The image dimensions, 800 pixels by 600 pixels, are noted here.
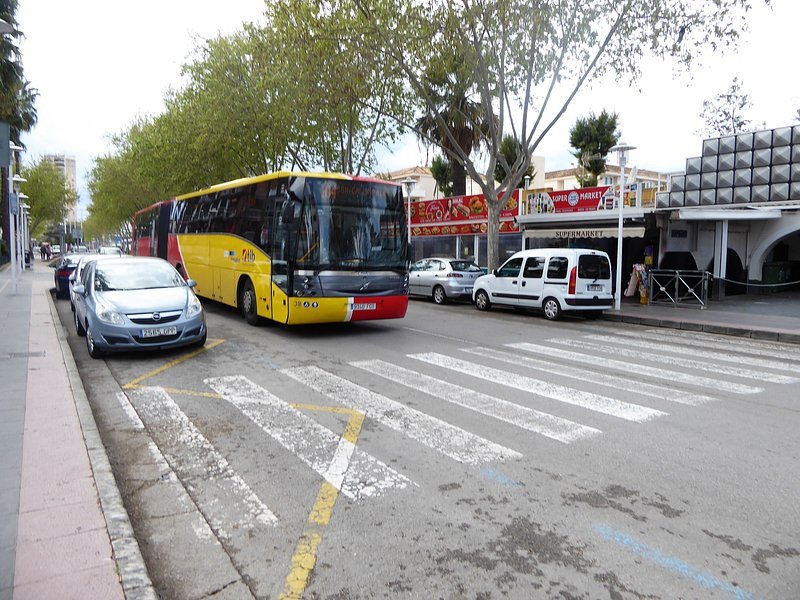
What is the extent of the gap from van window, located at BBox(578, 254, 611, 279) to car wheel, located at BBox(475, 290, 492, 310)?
3164 millimetres

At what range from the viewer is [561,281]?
1509 centimetres

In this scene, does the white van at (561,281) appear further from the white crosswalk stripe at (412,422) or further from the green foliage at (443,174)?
the green foliage at (443,174)

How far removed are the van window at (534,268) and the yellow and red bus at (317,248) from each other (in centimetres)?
494

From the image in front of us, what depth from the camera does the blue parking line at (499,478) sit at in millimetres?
4535

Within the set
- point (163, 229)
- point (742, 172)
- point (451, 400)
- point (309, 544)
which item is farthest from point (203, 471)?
point (742, 172)

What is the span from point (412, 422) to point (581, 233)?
51.5ft

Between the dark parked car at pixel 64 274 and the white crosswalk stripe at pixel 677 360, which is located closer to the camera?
the white crosswalk stripe at pixel 677 360

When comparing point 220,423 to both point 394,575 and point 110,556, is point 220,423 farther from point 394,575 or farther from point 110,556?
point 394,575

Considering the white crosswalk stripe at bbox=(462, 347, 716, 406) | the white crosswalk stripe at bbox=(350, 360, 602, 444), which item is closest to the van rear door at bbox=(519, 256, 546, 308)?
the white crosswalk stripe at bbox=(462, 347, 716, 406)

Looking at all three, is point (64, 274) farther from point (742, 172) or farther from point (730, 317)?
point (742, 172)

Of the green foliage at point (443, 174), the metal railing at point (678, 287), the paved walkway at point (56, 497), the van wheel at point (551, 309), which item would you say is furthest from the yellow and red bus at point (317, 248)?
the green foliage at point (443, 174)

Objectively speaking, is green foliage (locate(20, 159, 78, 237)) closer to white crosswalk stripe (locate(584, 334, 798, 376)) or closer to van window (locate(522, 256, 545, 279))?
van window (locate(522, 256, 545, 279))

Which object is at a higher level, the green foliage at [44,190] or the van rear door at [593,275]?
the green foliage at [44,190]

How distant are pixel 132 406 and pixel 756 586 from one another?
19.8ft
